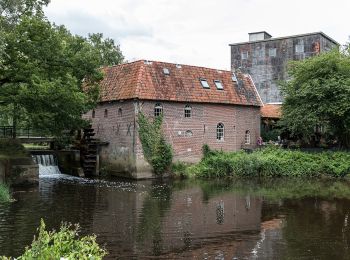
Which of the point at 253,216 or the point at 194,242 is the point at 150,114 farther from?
the point at 194,242

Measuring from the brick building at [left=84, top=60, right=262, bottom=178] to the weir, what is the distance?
3.05m

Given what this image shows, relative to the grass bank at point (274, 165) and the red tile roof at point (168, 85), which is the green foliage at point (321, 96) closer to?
the grass bank at point (274, 165)

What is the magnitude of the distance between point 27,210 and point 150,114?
12879mm

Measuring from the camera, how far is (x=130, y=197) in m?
19.3

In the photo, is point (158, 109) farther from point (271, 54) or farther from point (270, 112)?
point (271, 54)

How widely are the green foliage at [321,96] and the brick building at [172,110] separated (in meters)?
3.89

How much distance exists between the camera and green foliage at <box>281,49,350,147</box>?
26.8 metres

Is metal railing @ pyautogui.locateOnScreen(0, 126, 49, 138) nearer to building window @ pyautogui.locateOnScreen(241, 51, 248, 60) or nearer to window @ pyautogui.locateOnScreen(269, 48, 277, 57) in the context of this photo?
building window @ pyautogui.locateOnScreen(241, 51, 248, 60)

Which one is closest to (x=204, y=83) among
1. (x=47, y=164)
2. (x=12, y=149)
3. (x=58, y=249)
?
(x=47, y=164)

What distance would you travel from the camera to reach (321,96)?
27.0 meters

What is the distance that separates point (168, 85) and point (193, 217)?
Answer: 48.3ft

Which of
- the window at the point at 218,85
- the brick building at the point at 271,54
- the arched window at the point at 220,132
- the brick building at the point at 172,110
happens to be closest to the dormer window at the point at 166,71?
the brick building at the point at 172,110

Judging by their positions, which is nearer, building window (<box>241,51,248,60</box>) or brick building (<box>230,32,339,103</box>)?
brick building (<box>230,32,339,103</box>)

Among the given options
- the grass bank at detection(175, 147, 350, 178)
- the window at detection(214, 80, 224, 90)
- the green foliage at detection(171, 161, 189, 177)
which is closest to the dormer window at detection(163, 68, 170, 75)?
the window at detection(214, 80, 224, 90)
